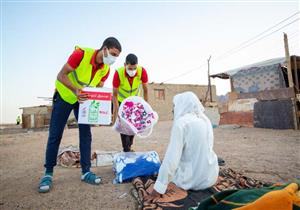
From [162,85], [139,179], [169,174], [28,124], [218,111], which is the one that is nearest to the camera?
[169,174]

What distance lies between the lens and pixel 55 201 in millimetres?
2367

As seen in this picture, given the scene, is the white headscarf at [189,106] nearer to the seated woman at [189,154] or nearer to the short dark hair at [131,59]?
the seated woman at [189,154]

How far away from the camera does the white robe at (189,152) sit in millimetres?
2135

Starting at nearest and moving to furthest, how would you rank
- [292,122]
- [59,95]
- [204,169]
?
[204,169], [59,95], [292,122]

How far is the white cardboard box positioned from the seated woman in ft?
3.18

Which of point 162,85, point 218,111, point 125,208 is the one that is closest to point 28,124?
point 162,85

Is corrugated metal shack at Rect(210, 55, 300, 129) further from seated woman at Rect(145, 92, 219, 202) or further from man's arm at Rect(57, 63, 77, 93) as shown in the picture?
man's arm at Rect(57, 63, 77, 93)

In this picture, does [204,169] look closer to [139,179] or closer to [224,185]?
[224,185]

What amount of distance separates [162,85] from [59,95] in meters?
22.2

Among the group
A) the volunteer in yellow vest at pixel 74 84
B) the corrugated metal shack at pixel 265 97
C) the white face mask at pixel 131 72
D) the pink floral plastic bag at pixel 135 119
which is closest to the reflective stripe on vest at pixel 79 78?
the volunteer in yellow vest at pixel 74 84

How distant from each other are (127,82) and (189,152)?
212 cm

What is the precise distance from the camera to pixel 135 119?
142 inches

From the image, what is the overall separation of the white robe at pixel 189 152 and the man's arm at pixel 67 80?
3.76ft

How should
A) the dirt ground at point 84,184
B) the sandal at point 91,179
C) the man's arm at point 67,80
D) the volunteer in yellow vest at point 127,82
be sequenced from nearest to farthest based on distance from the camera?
the dirt ground at point 84,184, the man's arm at point 67,80, the sandal at point 91,179, the volunteer in yellow vest at point 127,82
